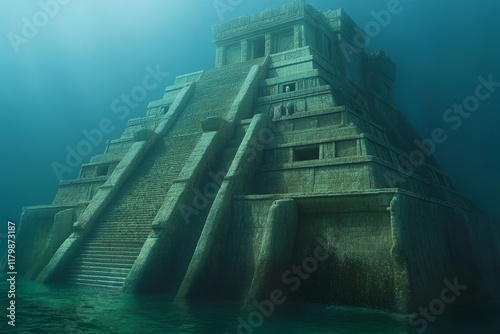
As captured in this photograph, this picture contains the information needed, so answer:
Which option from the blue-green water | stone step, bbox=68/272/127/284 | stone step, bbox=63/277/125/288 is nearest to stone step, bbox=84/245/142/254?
stone step, bbox=68/272/127/284

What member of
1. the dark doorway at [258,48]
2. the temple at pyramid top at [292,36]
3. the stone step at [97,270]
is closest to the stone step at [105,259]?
the stone step at [97,270]

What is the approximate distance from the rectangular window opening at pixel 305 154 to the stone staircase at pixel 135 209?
293cm

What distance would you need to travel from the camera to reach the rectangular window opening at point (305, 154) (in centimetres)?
1634

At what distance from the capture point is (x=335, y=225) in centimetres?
1273

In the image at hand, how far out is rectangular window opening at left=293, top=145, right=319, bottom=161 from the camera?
1634 centimetres

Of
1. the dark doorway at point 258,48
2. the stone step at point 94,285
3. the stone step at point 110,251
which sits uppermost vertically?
the dark doorway at point 258,48

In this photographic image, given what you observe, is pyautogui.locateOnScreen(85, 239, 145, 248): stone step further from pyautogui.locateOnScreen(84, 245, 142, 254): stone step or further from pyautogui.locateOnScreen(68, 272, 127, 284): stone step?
pyautogui.locateOnScreen(68, 272, 127, 284): stone step

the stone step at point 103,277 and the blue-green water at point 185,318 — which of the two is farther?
the stone step at point 103,277

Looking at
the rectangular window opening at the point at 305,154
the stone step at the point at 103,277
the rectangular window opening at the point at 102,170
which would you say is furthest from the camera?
the rectangular window opening at the point at 102,170

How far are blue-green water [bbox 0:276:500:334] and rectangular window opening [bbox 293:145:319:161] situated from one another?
6.56m

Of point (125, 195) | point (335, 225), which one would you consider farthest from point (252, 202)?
point (125, 195)

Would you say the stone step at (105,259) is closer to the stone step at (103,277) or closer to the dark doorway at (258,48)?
the stone step at (103,277)

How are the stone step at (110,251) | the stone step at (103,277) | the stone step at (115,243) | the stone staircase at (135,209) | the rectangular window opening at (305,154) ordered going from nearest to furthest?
the stone step at (103,277), the stone staircase at (135,209), the stone step at (110,251), the stone step at (115,243), the rectangular window opening at (305,154)

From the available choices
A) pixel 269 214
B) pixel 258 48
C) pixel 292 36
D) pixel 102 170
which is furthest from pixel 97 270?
pixel 258 48
